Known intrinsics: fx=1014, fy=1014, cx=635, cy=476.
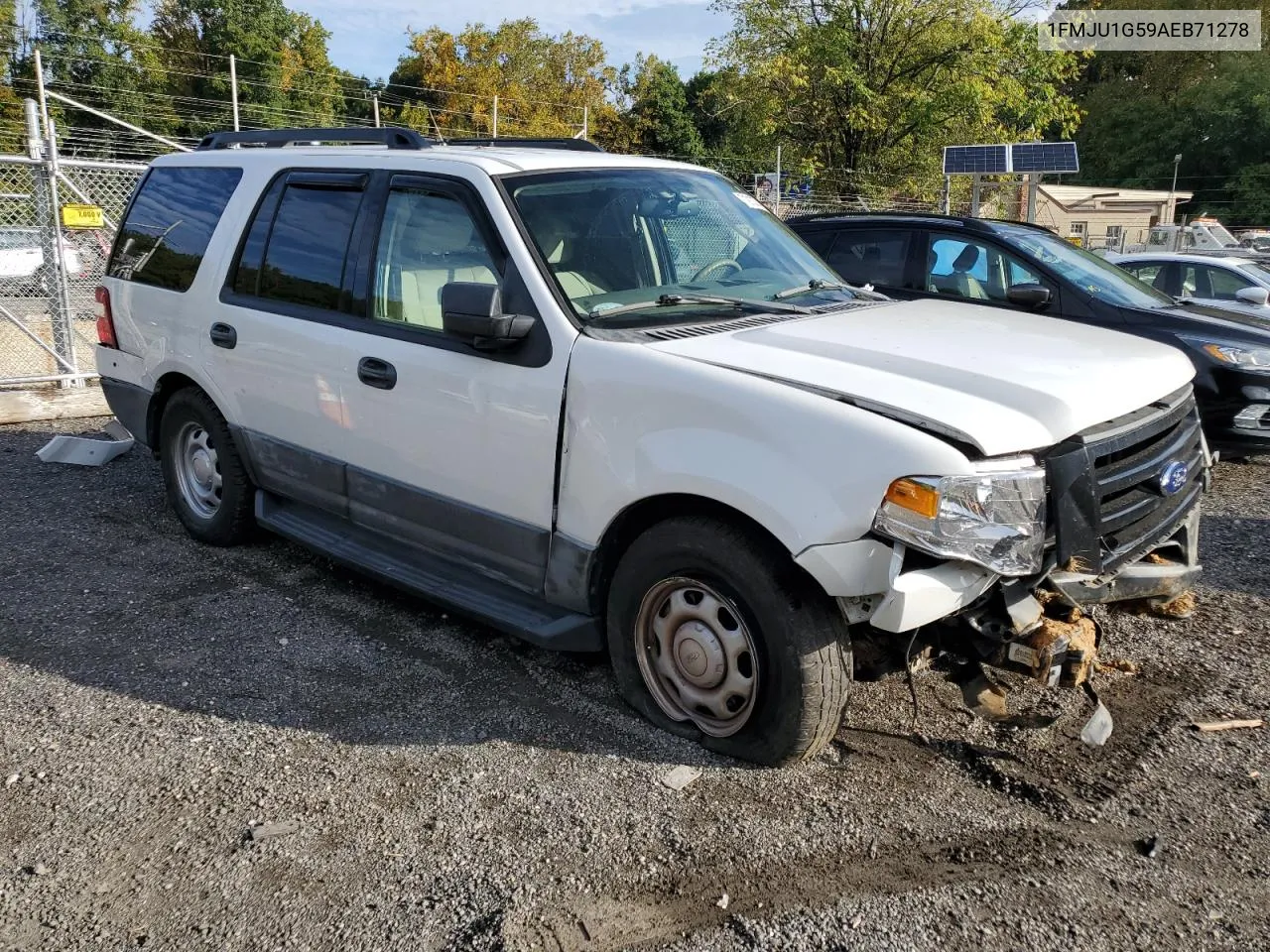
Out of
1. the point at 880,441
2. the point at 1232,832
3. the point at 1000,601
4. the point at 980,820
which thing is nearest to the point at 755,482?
the point at 880,441

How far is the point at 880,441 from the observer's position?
2762 mm

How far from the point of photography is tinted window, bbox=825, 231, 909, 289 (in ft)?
25.4

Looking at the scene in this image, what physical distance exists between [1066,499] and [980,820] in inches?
39.6

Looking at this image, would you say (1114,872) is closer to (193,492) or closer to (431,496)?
(431,496)

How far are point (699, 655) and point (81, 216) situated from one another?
29.4 ft

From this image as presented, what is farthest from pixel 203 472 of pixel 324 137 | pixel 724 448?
pixel 724 448

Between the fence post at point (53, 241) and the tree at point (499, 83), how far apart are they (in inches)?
1746

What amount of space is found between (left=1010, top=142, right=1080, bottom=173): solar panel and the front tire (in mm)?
13494

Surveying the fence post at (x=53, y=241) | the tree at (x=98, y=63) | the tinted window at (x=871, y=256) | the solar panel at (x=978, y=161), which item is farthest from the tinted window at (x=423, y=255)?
the tree at (x=98, y=63)

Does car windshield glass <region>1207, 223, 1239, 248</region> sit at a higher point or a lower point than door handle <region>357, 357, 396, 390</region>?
higher

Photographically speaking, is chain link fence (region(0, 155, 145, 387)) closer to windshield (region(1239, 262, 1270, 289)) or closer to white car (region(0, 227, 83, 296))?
white car (region(0, 227, 83, 296))

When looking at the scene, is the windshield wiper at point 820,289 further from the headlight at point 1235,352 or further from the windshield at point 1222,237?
the windshield at point 1222,237

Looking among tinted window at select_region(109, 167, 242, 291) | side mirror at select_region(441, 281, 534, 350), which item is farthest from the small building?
side mirror at select_region(441, 281, 534, 350)

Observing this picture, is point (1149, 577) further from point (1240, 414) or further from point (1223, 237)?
point (1223, 237)
